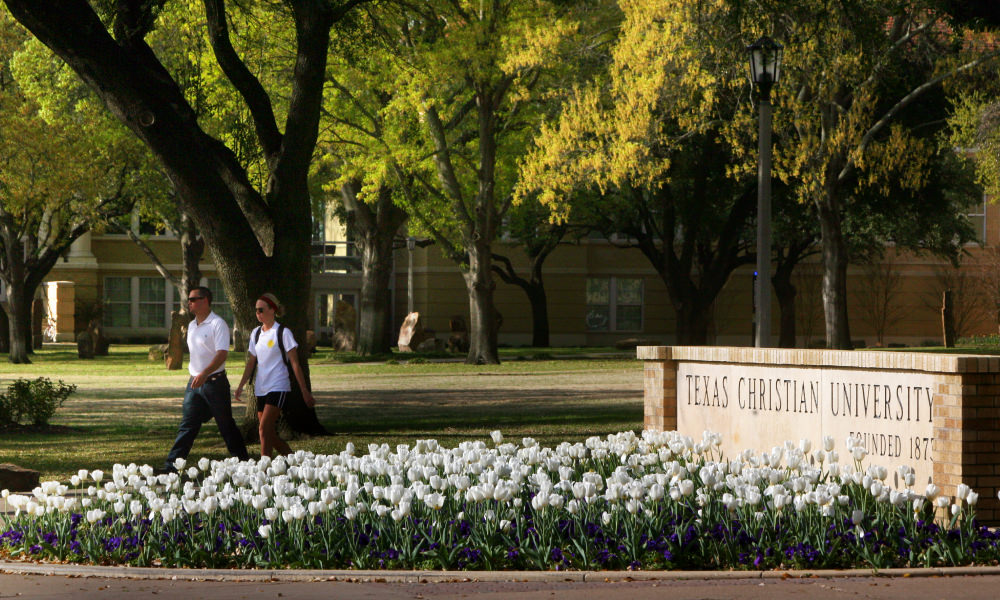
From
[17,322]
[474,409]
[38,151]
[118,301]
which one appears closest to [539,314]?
[118,301]

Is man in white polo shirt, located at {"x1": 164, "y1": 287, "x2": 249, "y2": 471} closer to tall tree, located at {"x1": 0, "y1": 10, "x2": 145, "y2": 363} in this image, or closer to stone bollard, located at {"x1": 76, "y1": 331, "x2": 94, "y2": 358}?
tall tree, located at {"x1": 0, "y1": 10, "x2": 145, "y2": 363}

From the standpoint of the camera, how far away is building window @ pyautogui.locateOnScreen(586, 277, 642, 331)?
197 feet

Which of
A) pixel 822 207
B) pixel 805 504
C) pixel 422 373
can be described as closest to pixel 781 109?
pixel 822 207

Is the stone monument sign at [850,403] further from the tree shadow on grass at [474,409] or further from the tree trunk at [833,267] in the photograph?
the tree trunk at [833,267]

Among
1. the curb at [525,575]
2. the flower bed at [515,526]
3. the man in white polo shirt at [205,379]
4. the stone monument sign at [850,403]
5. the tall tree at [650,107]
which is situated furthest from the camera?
the tall tree at [650,107]

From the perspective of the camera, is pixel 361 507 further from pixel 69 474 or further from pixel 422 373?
pixel 422 373

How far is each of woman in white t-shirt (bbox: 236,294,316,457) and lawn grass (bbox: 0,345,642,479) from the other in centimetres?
280

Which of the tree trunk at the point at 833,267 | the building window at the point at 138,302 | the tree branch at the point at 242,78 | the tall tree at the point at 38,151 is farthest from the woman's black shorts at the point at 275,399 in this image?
the building window at the point at 138,302

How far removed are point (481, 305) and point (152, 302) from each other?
28.7m

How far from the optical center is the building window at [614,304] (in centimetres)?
6003

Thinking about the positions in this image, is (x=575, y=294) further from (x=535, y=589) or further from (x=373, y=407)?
(x=535, y=589)

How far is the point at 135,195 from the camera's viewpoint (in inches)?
1774

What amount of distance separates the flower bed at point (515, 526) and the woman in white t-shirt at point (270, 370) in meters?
2.43

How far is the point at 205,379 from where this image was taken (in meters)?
11.3
